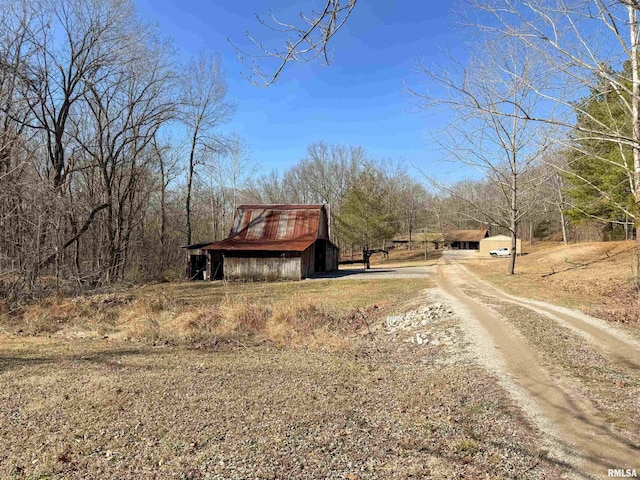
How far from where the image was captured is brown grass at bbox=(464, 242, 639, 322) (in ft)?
40.0

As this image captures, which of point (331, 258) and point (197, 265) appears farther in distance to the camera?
point (331, 258)

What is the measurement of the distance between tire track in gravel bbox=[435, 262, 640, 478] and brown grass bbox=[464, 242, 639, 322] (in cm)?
Result: 235

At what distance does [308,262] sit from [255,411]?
83.6 ft

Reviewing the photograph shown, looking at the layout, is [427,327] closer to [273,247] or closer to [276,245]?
[273,247]

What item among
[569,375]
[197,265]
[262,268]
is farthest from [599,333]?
[197,265]

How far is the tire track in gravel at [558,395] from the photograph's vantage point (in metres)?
3.87

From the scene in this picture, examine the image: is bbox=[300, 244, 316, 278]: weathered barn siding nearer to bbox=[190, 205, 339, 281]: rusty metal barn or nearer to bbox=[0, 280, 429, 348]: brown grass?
bbox=[190, 205, 339, 281]: rusty metal barn

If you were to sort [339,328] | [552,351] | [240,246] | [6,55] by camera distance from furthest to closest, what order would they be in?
[240,246]
[6,55]
[339,328]
[552,351]

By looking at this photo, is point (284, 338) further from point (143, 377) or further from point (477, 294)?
point (477, 294)

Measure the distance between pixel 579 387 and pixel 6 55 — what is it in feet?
77.5

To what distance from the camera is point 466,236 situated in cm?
6919

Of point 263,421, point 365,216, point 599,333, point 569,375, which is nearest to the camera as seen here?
point 263,421

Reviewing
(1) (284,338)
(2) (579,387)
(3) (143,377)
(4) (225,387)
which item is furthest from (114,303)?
(2) (579,387)

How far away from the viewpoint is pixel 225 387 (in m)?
6.30
